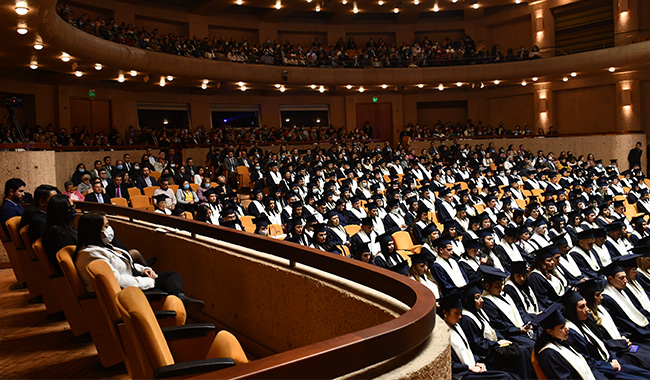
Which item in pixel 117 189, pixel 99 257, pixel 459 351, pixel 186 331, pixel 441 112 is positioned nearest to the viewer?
pixel 186 331

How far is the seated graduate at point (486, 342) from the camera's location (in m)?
5.38

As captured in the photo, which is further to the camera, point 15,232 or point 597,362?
point 597,362

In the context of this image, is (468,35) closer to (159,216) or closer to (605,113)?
(605,113)

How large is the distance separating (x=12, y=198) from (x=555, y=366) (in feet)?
19.0

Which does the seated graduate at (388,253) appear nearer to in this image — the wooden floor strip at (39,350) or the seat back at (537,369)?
the seat back at (537,369)

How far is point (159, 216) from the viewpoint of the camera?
16.2ft

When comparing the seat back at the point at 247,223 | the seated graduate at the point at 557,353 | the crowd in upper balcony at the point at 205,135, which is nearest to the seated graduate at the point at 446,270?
the seated graduate at the point at 557,353

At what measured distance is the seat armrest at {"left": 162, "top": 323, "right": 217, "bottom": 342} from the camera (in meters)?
2.64

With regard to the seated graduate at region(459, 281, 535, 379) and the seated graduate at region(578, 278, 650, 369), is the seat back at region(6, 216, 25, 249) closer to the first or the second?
the seated graduate at region(459, 281, 535, 379)

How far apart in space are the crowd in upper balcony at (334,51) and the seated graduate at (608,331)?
14443mm

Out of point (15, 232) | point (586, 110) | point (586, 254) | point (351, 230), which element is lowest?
point (586, 254)

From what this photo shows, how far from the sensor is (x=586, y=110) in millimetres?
23766

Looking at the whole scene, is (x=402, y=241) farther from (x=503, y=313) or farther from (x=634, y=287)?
(x=634, y=287)

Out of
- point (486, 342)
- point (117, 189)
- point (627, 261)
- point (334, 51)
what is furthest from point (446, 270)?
point (334, 51)
